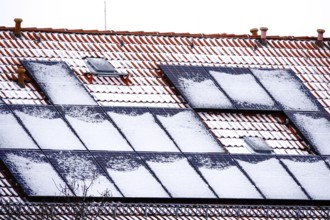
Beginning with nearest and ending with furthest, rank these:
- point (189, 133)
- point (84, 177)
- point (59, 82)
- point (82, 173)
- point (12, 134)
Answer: point (84, 177) < point (82, 173) < point (12, 134) < point (189, 133) < point (59, 82)

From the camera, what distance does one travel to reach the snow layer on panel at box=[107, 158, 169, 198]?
56125 millimetres

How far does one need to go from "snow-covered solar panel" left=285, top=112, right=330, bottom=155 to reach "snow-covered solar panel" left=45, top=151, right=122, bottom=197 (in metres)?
8.09

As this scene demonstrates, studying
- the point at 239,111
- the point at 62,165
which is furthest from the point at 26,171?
the point at 239,111

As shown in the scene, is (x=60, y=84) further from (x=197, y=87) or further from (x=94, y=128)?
(x=197, y=87)

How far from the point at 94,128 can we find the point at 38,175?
3.77 metres

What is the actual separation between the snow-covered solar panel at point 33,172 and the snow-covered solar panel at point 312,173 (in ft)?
26.1

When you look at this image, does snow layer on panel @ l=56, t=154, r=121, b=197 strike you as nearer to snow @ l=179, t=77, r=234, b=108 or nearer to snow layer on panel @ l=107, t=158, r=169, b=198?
snow layer on panel @ l=107, t=158, r=169, b=198

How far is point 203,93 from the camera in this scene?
6231 centimetres

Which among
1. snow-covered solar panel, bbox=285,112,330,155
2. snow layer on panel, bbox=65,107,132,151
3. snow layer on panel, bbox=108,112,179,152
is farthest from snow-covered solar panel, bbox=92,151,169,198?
snow-covered solar panel, bbox=285,112,330,155

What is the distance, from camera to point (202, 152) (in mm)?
58969

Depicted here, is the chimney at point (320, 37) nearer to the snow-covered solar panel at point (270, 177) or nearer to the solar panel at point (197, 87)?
the solar panel at point (197, 87)

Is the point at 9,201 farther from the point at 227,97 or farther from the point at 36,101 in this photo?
the point at 227,97

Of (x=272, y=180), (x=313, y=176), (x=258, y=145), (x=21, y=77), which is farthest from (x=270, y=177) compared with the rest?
(x=21, y=77)

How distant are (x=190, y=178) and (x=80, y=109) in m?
4.27
